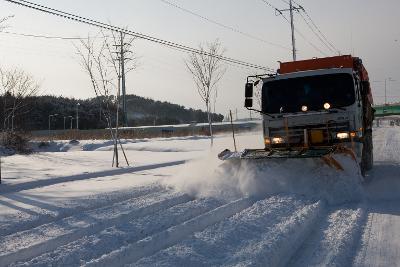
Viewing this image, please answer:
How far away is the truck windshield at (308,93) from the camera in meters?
9.96

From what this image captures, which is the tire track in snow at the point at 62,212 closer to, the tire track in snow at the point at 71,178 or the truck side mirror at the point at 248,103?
the tire track in snow at the point at 71,178

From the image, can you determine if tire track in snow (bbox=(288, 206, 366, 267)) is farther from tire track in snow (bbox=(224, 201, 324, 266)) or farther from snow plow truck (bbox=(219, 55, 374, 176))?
snow plow truck (bbox=(219, 55, 374, 176))

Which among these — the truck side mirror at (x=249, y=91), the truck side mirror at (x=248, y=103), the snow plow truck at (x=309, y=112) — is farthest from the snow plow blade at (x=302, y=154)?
the truck side mirror at (x=249, y=91)

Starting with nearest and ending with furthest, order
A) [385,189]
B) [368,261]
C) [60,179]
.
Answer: [368,261]
[385,189]
[60,179]

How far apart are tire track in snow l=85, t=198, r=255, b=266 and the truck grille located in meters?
3.02

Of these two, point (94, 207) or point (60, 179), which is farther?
point (60, 179)

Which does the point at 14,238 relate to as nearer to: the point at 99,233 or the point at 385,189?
the point at 99,233

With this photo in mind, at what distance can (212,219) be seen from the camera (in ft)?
21.9

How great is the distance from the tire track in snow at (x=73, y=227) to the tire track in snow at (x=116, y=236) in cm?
22

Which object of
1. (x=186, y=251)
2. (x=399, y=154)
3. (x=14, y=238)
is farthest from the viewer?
(x=399, y=154)

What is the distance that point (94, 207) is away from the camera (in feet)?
26.3

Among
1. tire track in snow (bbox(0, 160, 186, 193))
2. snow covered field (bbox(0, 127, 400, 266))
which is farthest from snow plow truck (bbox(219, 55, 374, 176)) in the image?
tire track in snow (bbox(0, 160, 186, 193))

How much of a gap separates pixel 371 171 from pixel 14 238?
9.49 meters

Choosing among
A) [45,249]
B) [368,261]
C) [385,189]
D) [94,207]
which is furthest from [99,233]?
[385,189]
